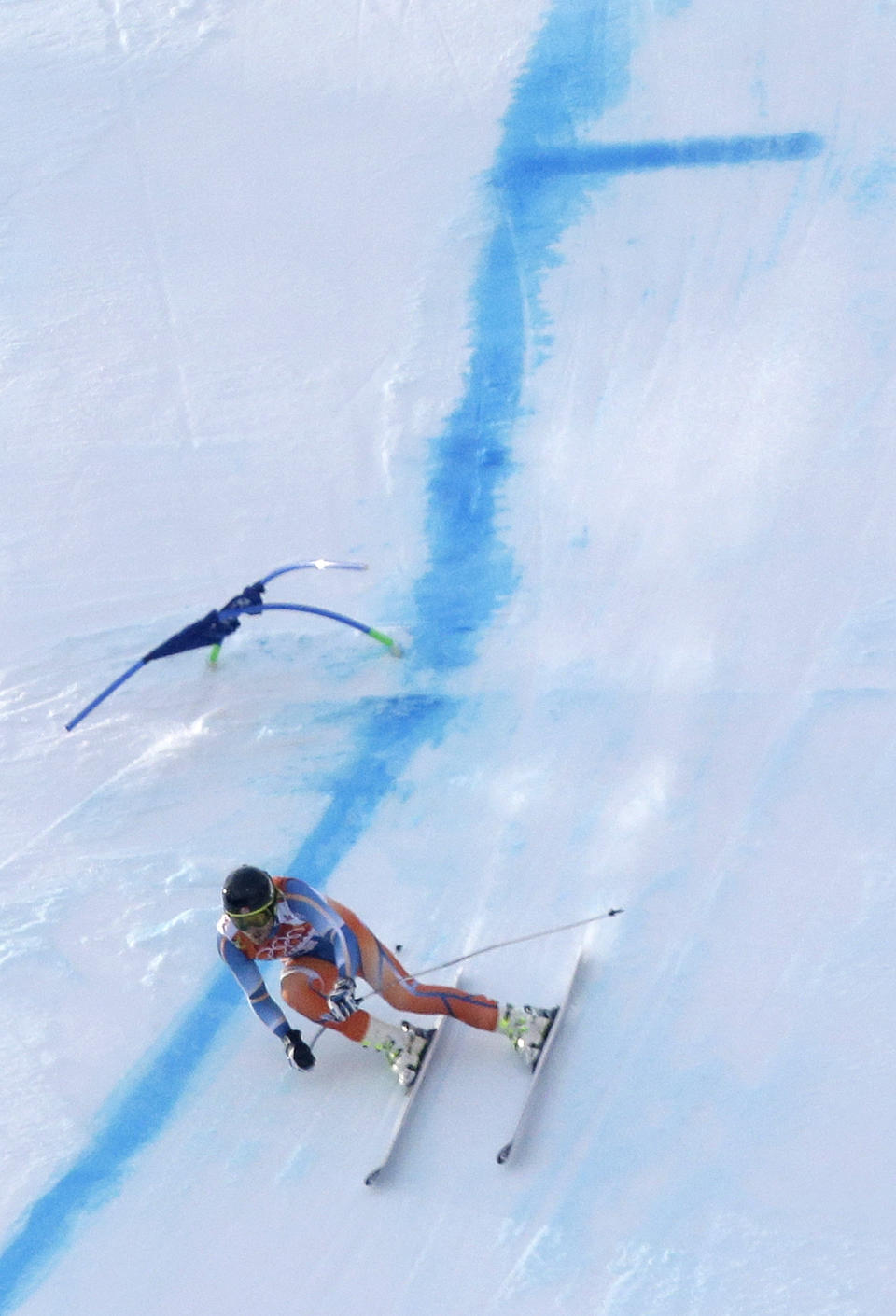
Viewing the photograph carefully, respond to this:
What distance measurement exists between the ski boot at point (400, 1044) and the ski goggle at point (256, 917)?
545 millimetres

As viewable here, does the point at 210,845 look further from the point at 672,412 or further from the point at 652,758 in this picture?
the point at 672,412

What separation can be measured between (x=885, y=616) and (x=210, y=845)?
2703mm

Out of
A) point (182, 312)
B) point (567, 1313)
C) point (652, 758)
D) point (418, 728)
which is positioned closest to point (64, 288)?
point (182, 312)

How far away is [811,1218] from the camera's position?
441 centimetres

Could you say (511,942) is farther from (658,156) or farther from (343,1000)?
(658,156)

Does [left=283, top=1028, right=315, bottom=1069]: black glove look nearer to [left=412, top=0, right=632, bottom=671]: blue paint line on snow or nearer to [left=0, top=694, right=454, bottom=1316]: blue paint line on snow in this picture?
[left=0, top=694, right=454, bottom=1316]: blue paint line on snow

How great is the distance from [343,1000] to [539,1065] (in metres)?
0.64

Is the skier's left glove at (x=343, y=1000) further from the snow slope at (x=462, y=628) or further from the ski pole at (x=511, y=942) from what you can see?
the snow slope at (x=462, y=628)

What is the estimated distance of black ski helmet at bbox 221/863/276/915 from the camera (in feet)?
15.1

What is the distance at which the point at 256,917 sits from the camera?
15.1 ft

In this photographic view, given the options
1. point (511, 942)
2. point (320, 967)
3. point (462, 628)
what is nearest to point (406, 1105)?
point (320, 967)

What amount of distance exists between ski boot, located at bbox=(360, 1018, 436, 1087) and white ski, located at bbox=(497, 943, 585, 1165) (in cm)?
36

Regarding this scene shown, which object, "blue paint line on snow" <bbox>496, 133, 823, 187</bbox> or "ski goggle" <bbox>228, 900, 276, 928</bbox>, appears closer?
"ski goggle" <bbox>228, 900, 276, 928</bbox>

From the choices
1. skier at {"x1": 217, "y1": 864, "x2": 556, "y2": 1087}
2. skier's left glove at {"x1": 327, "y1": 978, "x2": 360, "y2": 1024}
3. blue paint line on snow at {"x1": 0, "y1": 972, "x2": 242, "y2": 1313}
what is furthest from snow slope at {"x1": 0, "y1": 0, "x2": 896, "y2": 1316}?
skier's left glove at {"x1": 327, "y1": 978, "x2": 360, "y2": 1024}
